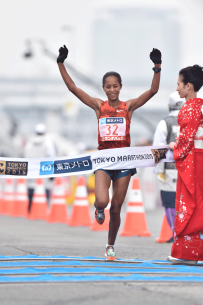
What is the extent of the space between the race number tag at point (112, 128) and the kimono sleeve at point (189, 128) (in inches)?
23.4

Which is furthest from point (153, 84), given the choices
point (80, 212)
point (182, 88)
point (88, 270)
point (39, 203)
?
point (39, 203)

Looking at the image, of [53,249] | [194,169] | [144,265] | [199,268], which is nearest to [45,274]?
[144,265]

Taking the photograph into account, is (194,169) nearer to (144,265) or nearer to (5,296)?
(144,265)

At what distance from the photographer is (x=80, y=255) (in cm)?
602

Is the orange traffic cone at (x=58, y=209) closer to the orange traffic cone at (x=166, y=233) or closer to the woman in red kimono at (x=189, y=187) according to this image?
the orange traffic cone at (x=166, y=233)

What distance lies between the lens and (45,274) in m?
4.26

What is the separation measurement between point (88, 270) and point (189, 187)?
1.28m

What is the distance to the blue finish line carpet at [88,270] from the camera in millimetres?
4113

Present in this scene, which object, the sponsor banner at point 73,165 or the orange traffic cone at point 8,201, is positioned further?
the orange traffic cone at point 8,201

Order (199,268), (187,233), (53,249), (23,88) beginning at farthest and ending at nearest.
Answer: (23,88) < (53,249) < (187,233) < (199,268)

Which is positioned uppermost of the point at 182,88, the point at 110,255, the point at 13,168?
the point at 182,88

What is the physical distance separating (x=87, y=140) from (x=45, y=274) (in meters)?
79.4

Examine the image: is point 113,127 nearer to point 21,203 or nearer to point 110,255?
point 110,255

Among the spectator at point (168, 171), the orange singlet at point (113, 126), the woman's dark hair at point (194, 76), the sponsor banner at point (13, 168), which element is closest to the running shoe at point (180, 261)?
the orange singlet at point (113, 126)
